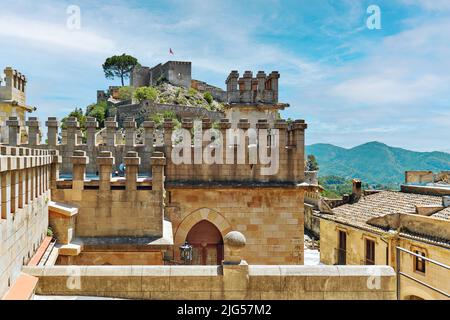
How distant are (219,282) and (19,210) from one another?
4222 millimetres

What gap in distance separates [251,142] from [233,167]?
1.14 m

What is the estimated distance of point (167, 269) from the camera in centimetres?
834

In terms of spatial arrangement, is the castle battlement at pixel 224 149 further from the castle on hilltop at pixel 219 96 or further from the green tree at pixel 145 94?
the green tree at pixel 145 94

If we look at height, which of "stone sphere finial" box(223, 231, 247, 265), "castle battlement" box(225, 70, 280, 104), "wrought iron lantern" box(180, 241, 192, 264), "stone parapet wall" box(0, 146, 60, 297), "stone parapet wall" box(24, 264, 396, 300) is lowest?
"wrought iron lantern" box(180, 241, 192, 264)

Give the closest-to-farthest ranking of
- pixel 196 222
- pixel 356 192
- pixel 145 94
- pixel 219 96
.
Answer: pixel 196 222 → pixel 356 192 → pixel 145 94 → pixel 219 96

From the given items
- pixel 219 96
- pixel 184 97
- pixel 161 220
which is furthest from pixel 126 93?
pixel 161 220

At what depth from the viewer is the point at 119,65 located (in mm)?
100562

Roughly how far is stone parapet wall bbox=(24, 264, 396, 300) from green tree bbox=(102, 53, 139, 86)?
314 ft

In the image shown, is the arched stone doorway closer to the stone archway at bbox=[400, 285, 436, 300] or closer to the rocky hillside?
the stone archway at bbox=[400, 285, 436, 300]

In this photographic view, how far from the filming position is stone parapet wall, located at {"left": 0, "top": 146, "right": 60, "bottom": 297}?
6.47 meters

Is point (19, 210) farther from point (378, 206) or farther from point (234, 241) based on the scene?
point (378, 206)

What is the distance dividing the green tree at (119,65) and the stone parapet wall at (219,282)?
95.8 meters

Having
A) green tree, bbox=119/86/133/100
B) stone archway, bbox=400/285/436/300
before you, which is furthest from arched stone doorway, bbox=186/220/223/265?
green tree, bbox=119/86/133/100
